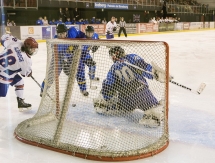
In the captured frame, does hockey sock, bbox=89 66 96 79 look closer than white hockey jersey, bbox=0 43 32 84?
Yes

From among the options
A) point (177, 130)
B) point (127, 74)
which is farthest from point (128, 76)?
point (177, 130)

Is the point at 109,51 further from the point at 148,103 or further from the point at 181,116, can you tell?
the point at 181,116

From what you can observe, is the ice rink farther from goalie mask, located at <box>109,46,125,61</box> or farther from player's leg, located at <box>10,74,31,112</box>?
goalie mask, located at <box>109,46,125,61</box>

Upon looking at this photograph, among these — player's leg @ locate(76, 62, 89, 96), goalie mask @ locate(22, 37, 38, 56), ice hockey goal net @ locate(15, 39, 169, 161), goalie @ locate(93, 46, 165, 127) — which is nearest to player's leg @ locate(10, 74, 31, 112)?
goalie mask @ locate(22, 37, 38, 56)

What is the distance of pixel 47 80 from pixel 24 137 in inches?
21.7

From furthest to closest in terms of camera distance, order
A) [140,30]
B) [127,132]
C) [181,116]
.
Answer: [140,30] < [181,116] < [127,132]

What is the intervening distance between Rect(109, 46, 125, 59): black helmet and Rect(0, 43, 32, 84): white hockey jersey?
0.98m

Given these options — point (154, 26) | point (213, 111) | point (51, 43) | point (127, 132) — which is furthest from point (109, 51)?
point (154, 26)

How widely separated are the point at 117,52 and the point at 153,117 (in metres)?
0.64

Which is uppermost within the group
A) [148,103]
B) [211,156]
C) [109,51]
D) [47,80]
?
[109,51]

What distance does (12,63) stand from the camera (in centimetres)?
310

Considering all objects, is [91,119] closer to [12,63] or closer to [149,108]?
[149,108]

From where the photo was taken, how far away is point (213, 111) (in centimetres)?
331

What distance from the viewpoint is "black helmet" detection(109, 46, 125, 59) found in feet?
8.29
